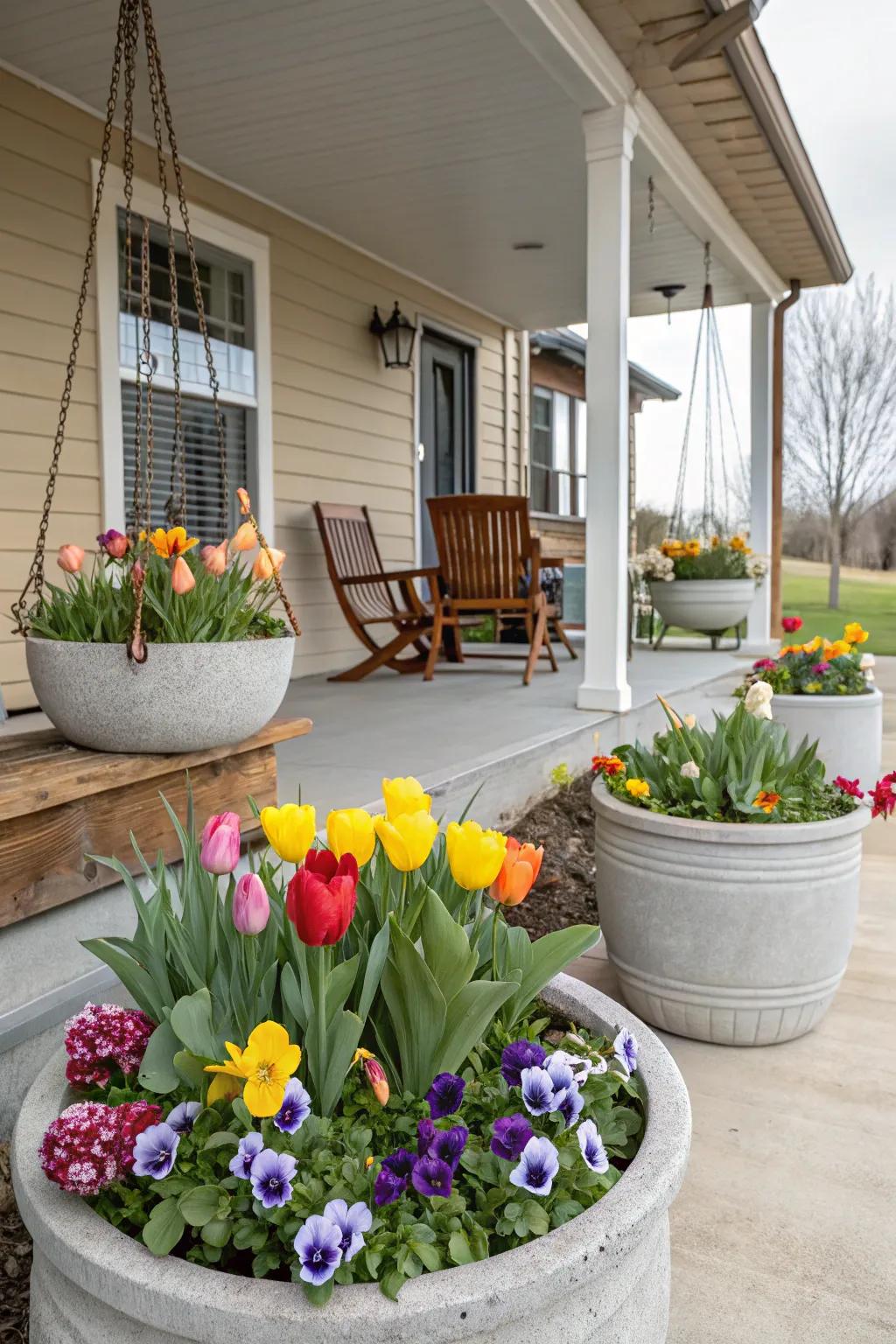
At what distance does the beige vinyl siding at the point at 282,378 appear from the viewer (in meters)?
3.94

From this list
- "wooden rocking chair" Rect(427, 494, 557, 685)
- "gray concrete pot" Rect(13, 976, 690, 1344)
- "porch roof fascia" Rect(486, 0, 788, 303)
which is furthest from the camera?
"wooden rocking chair" Rect(427, 494, 557, 685)

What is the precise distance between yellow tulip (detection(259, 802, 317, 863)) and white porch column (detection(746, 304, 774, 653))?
6.79 meters

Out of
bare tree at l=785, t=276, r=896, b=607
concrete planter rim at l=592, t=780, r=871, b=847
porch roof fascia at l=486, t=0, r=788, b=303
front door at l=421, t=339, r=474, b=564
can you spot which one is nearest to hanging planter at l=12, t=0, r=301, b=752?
concrete planter rim at l=592, t=780, r=871, b=847

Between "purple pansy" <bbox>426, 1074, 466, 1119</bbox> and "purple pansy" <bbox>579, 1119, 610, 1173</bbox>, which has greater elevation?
"purple pansy" <bbox>426, 1074, 466, 1119</bbox>

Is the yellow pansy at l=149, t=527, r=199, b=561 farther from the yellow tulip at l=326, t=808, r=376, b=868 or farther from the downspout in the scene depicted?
the downspout

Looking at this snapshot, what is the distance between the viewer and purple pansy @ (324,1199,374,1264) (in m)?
0.77

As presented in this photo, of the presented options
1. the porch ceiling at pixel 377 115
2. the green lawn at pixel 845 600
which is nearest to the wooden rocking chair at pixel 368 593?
the porch ceiling at pixel 377 115

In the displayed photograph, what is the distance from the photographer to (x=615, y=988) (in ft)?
7.57

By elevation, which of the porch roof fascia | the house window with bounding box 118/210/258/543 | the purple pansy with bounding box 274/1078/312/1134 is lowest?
the purple pansy with bounding box 274/1078/312/1134

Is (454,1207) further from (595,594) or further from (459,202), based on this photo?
(459,202)

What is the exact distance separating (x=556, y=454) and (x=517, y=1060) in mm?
9767

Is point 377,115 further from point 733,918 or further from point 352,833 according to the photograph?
point 352,833

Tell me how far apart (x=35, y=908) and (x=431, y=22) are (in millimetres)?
3377

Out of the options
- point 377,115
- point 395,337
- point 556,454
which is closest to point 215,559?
point 377,115
